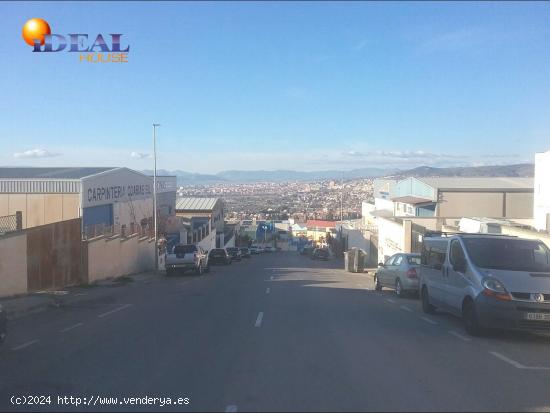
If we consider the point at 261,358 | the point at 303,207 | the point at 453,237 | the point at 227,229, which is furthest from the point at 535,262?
the point at 303,207

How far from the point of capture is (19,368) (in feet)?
29.0

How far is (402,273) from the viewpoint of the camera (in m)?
20.8

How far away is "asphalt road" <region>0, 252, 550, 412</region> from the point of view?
7.07 metres

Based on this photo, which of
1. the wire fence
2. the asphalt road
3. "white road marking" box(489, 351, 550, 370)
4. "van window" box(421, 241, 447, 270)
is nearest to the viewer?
the asphalt road

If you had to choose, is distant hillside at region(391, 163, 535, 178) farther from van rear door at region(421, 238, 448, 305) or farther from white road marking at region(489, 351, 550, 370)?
white road marking at region(489, 351, 550, 370)

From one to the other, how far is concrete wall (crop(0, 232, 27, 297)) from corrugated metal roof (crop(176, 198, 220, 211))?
6289 cm

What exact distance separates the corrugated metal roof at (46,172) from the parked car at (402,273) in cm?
2284

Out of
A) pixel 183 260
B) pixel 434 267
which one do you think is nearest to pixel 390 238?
pixel 183 260

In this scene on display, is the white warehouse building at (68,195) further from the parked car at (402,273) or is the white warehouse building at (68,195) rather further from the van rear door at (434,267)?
the van rear door at (434,267)

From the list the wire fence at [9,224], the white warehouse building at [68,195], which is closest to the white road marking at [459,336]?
the wire fence at [9,224]

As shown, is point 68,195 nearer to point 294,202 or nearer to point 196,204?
point 196,204

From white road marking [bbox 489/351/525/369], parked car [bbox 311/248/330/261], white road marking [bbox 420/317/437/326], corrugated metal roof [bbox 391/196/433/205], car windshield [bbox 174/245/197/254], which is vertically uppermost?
corrugated metal roof [bbox 391/196/433/205]

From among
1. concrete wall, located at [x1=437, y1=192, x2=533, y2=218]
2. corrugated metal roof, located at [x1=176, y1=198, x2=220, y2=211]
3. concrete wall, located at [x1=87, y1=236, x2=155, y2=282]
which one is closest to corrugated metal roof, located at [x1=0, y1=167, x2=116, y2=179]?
concrete wall, located at [x1=87, y1=236, x2=155, y2=282]

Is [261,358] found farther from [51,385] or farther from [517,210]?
[517,210]
